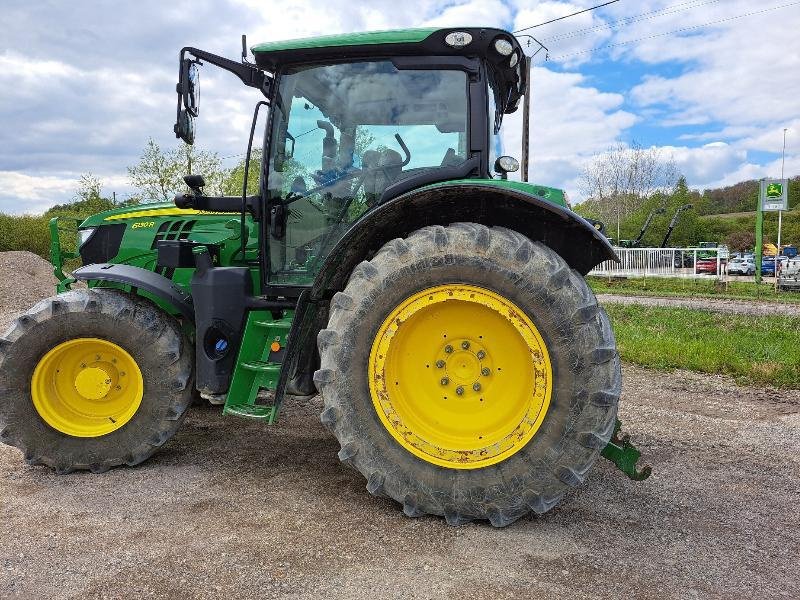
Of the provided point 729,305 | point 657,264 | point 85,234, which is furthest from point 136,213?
point 657,264

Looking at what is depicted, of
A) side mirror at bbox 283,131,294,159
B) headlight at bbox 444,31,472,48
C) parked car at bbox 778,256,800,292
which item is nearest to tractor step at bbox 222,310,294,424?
side mirror at bbox 283,131,294,159

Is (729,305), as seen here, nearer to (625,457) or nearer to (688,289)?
(688,289)

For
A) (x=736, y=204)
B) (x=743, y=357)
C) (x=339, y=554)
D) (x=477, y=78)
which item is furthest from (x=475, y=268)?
(x=736, y=204)

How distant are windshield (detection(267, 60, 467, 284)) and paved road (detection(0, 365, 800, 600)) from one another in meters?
1.38

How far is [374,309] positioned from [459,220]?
32.9 inches

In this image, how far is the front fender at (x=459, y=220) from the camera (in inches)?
137

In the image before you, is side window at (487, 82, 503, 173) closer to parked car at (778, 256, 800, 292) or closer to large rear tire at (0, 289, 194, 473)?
large rear tire at (0, 289, 194, 473)

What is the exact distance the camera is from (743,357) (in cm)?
774

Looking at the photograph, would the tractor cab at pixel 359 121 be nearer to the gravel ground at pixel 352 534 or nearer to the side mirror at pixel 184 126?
the side mirror at pixel 184 126

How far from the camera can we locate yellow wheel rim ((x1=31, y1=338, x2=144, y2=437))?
13.5 feet

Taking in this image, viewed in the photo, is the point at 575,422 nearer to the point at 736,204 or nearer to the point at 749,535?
the point at 749,535

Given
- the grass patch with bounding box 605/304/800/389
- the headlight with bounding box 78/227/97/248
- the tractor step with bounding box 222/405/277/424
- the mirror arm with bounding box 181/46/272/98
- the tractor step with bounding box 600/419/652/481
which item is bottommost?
the grass patch with bounding box 605/304/800/389

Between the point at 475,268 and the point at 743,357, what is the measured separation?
5843 mm

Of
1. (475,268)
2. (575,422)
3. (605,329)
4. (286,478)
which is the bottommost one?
(286,478)
